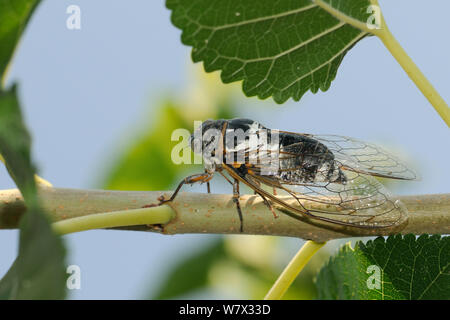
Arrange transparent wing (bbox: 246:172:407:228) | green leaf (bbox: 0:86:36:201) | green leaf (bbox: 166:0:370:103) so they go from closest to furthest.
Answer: green leaf (bbox: 0:86:36:201), green leaf (bbox: 166:0:370:103), transparent wing (bbox: 246:172:407:228)

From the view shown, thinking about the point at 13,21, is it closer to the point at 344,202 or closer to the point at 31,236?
the point at 31,236

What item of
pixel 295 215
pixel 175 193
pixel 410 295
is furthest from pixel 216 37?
pixel 410 295

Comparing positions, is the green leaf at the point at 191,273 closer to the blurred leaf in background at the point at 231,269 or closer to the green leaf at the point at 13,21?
the blurred leaf in background at the point at 231,269

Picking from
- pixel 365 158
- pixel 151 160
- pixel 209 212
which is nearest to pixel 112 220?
pixel 209 212

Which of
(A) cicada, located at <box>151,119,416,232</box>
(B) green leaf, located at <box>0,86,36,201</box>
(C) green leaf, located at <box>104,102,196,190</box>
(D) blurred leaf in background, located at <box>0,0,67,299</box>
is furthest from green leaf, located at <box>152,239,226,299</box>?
(B) green leaf, located at <box>0,86,36,201</box>

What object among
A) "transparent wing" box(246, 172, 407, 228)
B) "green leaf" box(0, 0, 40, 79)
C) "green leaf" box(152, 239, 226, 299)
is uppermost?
"green leaf" box(0, 0, 40, 79)

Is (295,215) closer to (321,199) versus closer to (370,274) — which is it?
(321,199)

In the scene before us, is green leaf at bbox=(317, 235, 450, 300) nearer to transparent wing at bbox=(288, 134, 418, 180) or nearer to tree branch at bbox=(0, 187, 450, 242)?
tree branch at bbox=(0, 187, 450, 242)
